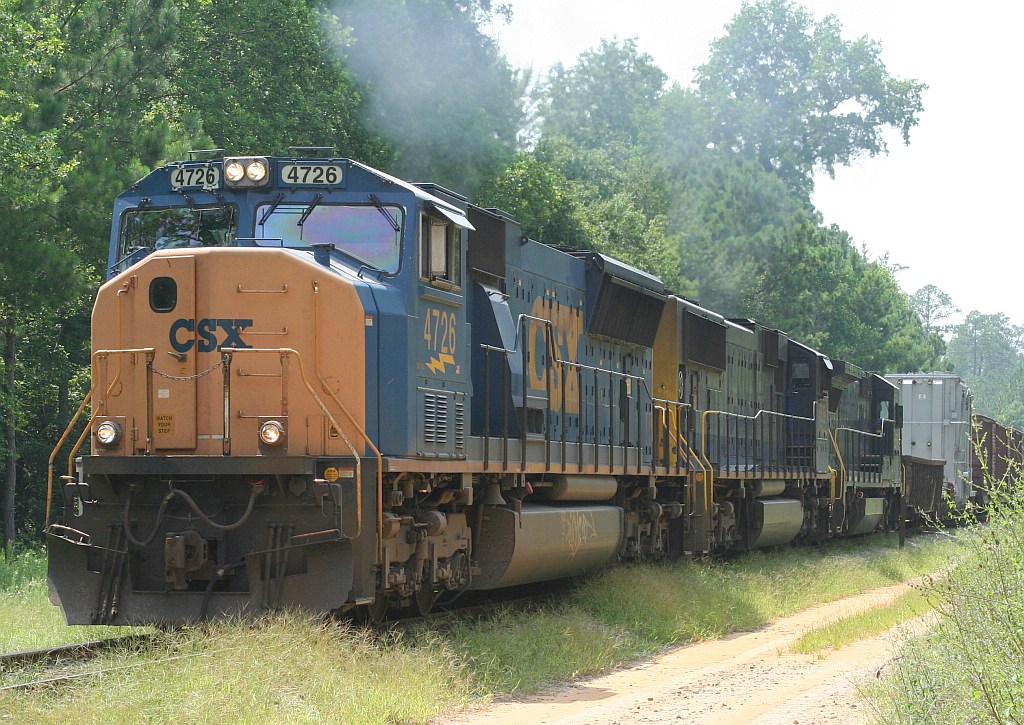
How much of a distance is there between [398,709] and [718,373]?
11773mm

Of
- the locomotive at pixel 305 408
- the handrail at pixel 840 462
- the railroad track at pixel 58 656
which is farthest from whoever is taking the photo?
the handrail at pixel 840 462

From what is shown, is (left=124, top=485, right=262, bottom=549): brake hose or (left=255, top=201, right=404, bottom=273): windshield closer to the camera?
(left=124, top=485, right=262, bottom=549): brake hose

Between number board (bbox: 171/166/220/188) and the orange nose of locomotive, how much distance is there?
832mm

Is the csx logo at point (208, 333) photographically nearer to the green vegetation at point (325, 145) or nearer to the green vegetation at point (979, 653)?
the green vegetation at point (979, 653)

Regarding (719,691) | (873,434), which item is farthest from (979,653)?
(873,434)

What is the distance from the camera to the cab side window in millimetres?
9727

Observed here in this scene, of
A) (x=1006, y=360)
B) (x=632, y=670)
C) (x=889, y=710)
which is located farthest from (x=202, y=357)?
(x=1006, y=360)

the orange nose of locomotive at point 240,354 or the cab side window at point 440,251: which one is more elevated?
the cab side window at point 440,251

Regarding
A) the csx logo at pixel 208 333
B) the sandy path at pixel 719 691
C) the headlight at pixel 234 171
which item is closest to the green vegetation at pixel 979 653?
the sandy path at pixel 719 691

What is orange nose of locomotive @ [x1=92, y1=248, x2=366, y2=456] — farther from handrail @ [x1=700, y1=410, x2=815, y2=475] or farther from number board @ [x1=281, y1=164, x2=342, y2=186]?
handrail @ [x1=700, y1=410, x2=815, y2=475]

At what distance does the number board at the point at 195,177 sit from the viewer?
968 centimetres

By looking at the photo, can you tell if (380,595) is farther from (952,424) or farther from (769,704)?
(952,424)

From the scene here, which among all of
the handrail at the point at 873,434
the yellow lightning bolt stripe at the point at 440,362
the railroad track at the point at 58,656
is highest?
the yellow lightning bolt stripe at the point at 440,362

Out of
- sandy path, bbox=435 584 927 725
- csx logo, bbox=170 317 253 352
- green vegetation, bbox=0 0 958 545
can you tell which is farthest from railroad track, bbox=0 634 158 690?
green vegetation, bbox=0 0 958 545
